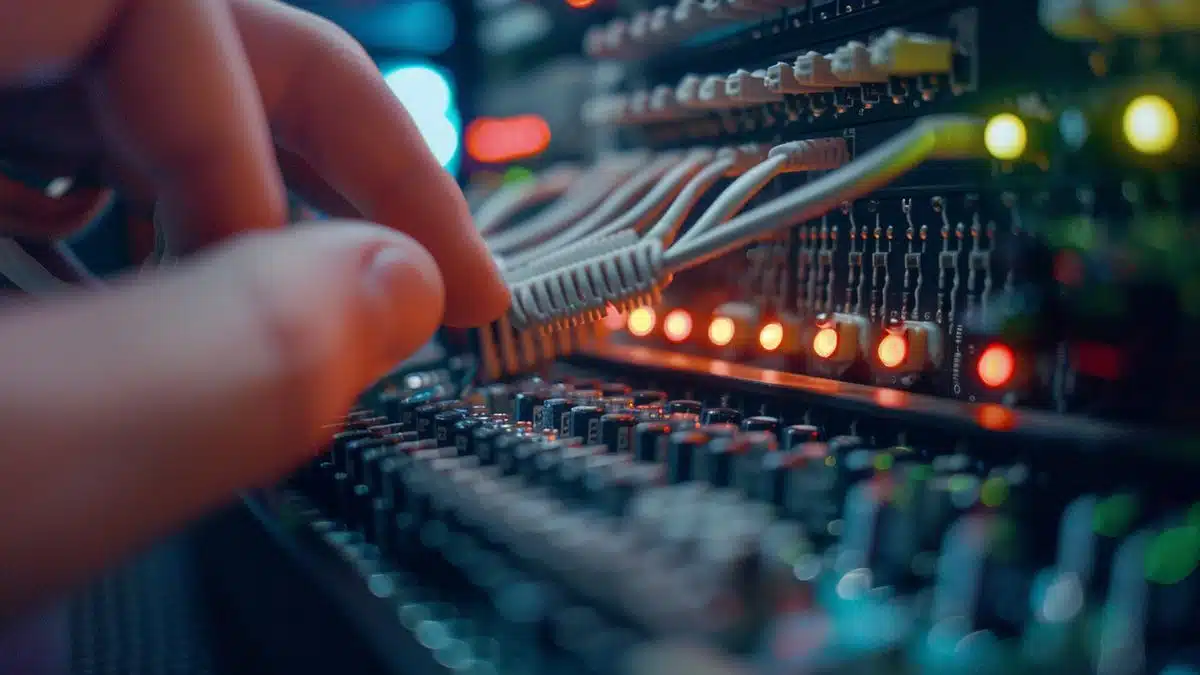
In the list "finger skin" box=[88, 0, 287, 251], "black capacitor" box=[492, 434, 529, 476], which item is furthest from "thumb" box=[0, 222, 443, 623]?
"black capacitor" box=[492, 434, 529, 476]

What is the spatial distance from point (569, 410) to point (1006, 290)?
34cm

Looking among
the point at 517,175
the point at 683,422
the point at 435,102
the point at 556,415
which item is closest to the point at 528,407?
the point at 556,415

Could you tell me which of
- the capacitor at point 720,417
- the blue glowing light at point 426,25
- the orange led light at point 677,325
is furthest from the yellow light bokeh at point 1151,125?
the blue glowing light at point 426,25

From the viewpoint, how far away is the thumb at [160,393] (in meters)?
0.26

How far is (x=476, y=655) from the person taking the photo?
1.35 feet

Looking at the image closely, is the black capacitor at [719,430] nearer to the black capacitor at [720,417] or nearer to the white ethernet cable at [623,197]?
the black capacitor at [720,417]

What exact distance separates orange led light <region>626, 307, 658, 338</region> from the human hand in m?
0.47

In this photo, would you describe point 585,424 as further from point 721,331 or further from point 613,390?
point 721,331

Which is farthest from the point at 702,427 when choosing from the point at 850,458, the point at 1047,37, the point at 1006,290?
the point at 1047,37

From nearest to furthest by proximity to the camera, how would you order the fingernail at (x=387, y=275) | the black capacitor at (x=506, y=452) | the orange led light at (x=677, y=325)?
the fingernail at (x=387, y=275) < the black capacitor at (x=506, y=452) < the orange led light at (x=677, y=325)

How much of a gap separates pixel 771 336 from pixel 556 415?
0.28m

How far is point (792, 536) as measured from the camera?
449 millimetres

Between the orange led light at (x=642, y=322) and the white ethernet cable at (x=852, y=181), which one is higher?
the white ethernet cable at (x=852, y=181)

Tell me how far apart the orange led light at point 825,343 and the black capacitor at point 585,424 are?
253 millimetres
